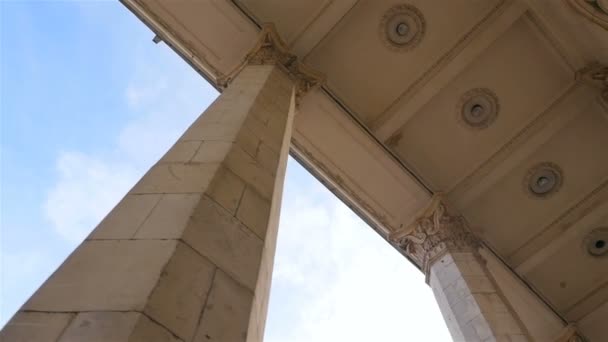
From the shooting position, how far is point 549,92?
29.4 ft

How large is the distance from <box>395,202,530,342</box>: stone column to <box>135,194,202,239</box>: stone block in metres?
5.22

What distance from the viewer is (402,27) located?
8.75 m

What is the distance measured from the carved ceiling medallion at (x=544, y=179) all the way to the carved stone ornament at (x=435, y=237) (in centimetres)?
199

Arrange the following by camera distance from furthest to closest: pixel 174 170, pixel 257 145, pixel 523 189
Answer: pixel 523 189
pixel 257 145
pixel 174 170

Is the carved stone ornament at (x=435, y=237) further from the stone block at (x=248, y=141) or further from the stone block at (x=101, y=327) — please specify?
the stone block at (x=101, y=327)

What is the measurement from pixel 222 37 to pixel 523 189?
730cm

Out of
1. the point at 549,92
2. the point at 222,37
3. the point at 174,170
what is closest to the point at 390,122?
the point at 549,92

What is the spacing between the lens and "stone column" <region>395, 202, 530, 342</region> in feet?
20.5

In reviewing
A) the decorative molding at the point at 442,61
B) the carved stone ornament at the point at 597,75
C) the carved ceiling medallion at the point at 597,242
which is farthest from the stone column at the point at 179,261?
the carved ceiling medallion at the point at 597,242

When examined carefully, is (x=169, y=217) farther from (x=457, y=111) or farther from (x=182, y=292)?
(x=457, y=111)

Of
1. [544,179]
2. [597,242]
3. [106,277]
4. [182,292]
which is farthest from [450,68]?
[106,277]

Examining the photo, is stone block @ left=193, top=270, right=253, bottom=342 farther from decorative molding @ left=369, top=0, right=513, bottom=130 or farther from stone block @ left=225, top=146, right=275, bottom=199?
decorative molding @ left=369, top=0, right=513, bottom=130

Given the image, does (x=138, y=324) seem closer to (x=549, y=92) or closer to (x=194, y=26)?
(x=194, y=26)

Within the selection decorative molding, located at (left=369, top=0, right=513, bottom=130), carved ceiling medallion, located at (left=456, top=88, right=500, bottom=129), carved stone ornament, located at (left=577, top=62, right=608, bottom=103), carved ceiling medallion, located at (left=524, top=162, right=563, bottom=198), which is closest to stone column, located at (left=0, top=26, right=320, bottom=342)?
decorative molding, located at (left=369, top=0, right=513, bottom=130)
